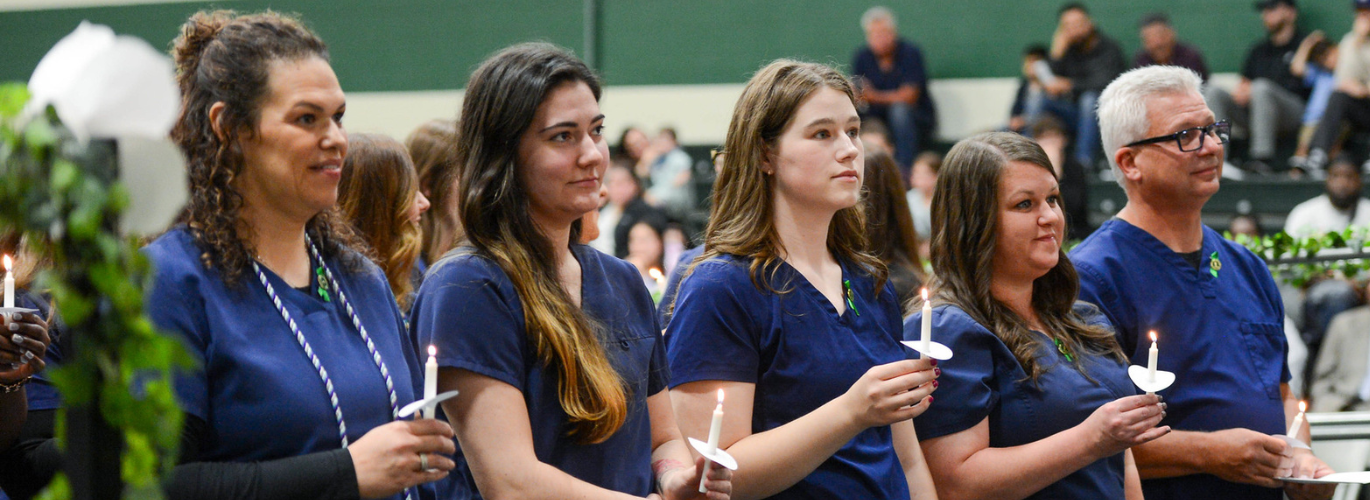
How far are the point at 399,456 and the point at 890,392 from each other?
0.79m

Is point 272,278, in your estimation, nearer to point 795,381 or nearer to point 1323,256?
point 795,381

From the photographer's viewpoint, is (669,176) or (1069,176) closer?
(1069,176)

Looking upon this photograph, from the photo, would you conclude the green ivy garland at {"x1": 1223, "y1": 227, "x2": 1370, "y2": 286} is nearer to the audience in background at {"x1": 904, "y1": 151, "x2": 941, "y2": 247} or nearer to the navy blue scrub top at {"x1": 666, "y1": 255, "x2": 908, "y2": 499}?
the navy blue scrub top at {"x1": 666, "y1": 255, "x2": 908, "y2": 499}

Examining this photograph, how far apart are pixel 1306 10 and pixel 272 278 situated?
8.97m

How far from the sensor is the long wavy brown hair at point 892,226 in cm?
319

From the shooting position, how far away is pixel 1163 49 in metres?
8.58

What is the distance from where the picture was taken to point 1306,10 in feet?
29.1

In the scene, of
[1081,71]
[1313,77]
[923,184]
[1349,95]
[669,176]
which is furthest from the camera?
[669,176]

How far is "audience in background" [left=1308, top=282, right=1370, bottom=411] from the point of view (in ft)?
19.0

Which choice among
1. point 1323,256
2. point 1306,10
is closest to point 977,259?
point 1323,256

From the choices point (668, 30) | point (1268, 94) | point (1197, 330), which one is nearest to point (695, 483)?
point (1197, 330)

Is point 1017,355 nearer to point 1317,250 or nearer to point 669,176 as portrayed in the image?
point 1317,250

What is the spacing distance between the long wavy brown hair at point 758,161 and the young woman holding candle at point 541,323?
284mm

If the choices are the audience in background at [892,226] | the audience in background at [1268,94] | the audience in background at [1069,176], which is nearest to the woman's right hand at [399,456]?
the audience in background at [892,226]
